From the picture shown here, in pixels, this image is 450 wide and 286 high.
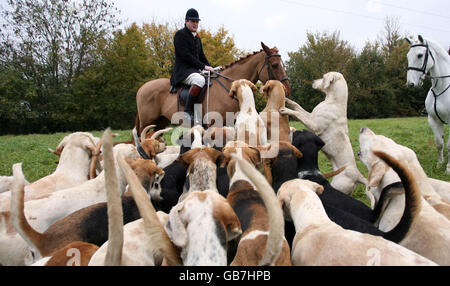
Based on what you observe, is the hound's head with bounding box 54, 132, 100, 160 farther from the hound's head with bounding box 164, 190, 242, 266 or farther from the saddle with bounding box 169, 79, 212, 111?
the saddle with bounding box 169, 79, 212, 111

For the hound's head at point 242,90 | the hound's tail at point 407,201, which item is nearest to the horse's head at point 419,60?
the hound's head at point 242,90

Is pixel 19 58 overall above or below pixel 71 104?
above

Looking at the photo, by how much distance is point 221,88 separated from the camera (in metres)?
7.70

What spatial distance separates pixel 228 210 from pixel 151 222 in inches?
19.9

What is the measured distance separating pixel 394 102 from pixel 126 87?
23538 mm

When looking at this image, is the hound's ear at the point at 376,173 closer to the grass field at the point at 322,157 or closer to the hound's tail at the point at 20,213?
the grass field at the point at 322,157

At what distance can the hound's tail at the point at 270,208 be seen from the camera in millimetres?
1702

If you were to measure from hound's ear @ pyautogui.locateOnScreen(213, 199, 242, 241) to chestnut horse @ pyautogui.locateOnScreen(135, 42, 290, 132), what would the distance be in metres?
5.14

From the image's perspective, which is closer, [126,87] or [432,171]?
[432,171]

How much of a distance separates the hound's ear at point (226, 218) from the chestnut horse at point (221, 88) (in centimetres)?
514

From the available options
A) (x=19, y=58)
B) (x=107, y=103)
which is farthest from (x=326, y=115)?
(x=19, y=58)

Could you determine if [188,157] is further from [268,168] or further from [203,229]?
[203,229]

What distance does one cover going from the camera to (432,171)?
8.28 m

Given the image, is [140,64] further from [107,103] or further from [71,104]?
[71,104]
